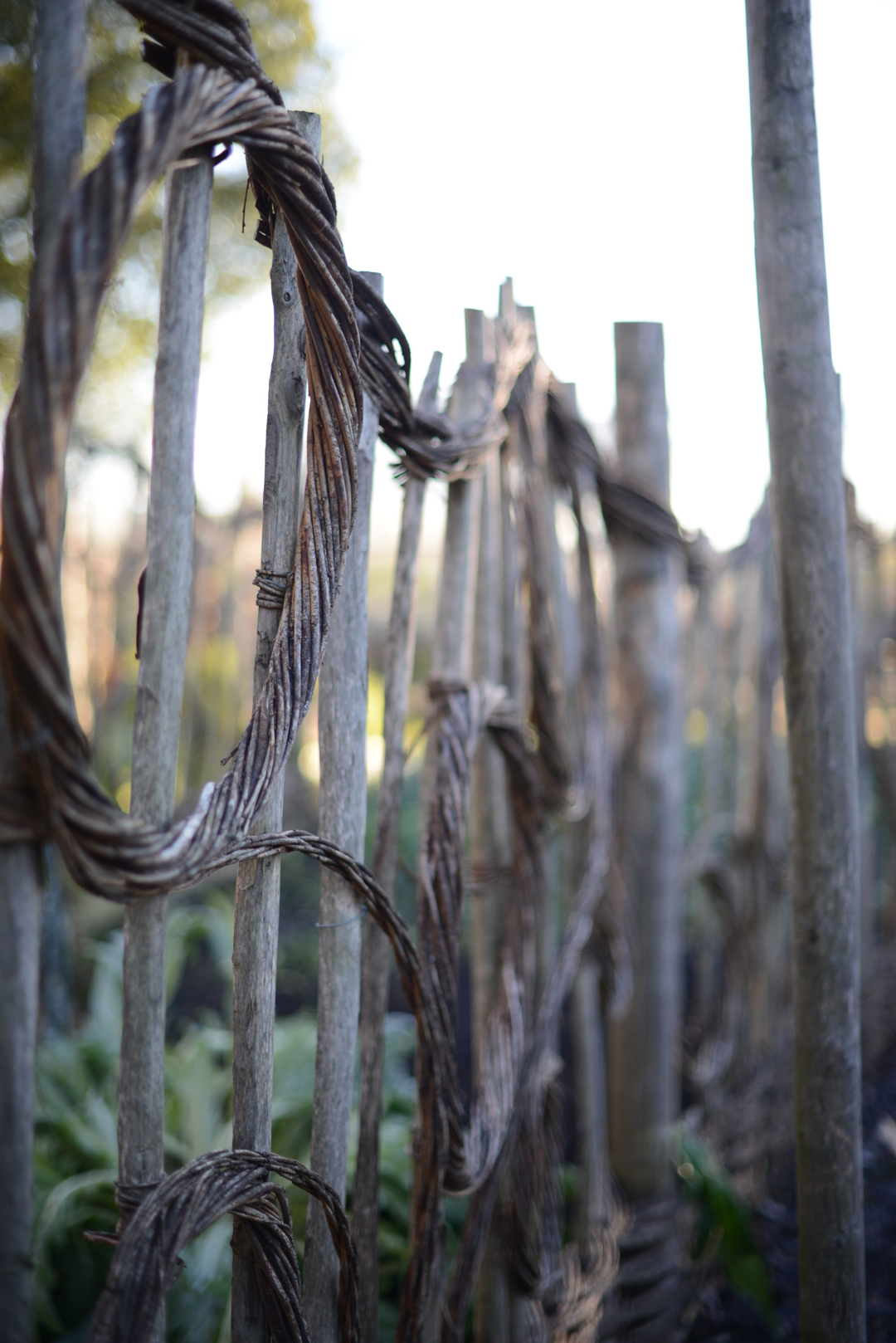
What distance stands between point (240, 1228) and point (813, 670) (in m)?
0.75

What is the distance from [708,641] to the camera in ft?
8.33

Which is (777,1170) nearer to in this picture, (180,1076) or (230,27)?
(180,1076)

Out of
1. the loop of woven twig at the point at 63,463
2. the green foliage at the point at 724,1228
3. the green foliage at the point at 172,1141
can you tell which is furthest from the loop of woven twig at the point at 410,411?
the green foliage at the point at 724,1228

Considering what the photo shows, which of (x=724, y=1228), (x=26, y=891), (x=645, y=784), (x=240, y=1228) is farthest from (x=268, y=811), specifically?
(x=724, y=1228)

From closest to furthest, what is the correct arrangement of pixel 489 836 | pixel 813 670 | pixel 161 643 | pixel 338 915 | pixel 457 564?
pixel 161 643 → pixel 338 915 → pixel 813 670 → pixel 457 564 → pixel 489 836

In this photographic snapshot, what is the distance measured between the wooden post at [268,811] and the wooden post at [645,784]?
1144mm

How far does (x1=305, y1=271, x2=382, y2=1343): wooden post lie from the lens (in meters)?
0.81

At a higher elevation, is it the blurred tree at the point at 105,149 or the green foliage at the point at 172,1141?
the blurred tree at the point at 105,149

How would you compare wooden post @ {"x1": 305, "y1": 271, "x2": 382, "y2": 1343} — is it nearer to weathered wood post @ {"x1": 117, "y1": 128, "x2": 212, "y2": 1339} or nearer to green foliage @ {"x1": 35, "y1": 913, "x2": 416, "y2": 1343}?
weathered wood post @ {"x1": 117, "y1": 128, "x2": 212, "y2": 1339}

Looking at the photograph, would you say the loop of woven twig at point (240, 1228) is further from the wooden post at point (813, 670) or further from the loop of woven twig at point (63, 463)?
the wooden post at point (813, 670)

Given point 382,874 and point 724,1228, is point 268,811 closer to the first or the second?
point 382,874

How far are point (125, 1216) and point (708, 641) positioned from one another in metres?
2.23

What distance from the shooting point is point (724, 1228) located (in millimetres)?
1742

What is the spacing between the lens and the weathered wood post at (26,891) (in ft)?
1.55
